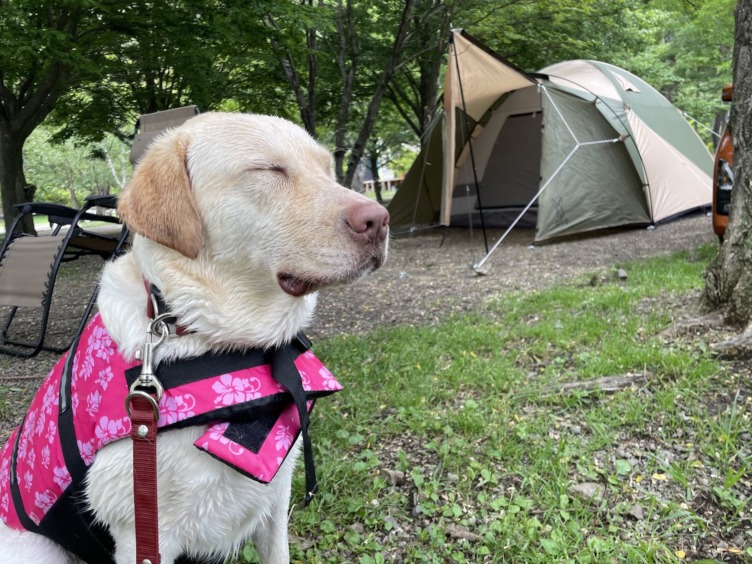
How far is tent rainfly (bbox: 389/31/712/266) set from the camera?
8.05 meters

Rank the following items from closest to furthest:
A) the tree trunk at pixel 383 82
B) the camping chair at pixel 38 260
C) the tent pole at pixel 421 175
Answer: the camping chair at pixel 38 260 → the tree trunk at pixel 383 82 → the tent pole at pixel 421 175

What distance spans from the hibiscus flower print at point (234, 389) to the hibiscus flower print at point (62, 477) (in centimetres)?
44

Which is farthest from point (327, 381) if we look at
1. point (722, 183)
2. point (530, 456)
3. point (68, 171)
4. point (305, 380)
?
point (68, 171)

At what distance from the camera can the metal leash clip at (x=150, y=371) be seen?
127 centimetres

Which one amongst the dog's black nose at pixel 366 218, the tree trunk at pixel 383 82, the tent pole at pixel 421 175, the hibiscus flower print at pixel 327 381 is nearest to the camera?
the dog's black nose at pixel 366 218

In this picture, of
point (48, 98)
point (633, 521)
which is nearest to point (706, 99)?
point (48, 98)

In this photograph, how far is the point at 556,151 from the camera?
8234mm

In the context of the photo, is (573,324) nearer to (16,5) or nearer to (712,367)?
(712,367)

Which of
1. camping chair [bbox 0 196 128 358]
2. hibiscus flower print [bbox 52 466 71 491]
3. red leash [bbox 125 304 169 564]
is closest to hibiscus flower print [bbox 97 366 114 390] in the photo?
red leash [bbox 125 304 169 564]

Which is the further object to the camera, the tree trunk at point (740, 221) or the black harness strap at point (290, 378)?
the tree trunk at point (740, 221)

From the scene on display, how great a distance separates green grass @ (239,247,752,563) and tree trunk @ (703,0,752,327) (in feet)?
1.15

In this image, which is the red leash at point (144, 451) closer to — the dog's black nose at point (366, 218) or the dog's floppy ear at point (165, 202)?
the dog's floppy ear at point (165, 202)

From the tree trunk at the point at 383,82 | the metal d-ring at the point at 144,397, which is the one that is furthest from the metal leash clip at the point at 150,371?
the tree trunk at the point at 383,82

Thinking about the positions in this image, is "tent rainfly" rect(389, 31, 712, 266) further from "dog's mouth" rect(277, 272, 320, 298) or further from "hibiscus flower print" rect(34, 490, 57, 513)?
"hibiscus flower print" rect(34, 490, 57, 513)
